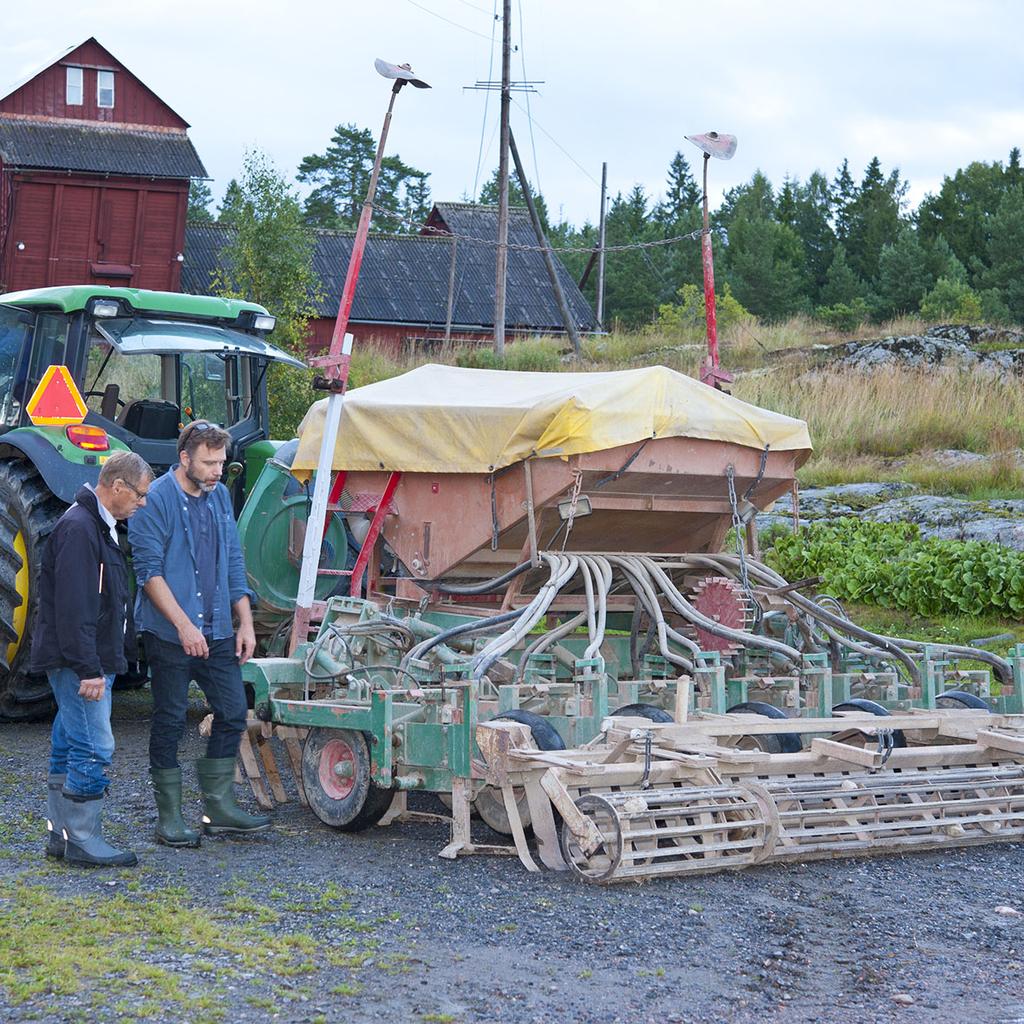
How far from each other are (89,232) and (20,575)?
2649 centimetres

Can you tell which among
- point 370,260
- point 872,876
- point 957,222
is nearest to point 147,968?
point 872,876

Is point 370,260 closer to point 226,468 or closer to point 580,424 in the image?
point 226,468

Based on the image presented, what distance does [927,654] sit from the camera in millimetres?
7840

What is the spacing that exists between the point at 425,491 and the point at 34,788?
8.59ft

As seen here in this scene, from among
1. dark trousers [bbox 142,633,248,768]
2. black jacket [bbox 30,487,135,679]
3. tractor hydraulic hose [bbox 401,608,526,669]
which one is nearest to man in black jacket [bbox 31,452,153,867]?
black jacket [bbox 30,487,135,679]

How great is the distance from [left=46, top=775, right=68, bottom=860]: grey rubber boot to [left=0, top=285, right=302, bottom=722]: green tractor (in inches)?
108

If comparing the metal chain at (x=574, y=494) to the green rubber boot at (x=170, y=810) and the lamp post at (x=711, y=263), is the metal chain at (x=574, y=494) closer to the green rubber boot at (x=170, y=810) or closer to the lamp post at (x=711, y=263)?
the lamp post at (x=711, y=263)

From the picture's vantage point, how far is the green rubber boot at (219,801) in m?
6.51

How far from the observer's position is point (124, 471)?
19.7 feet

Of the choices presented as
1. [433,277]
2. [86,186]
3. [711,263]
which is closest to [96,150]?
[86,186]

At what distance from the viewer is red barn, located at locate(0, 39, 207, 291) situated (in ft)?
109

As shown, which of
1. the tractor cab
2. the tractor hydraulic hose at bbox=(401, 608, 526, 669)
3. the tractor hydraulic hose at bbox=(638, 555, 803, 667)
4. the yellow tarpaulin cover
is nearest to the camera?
the tractor hydraulic hose at bbox=(401, 608, 526, 669)

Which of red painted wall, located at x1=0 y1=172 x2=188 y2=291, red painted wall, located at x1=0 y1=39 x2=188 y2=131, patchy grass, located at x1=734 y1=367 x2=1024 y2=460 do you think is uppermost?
red painted wall, located at x1=0 y1=39 x2=188 y2=131

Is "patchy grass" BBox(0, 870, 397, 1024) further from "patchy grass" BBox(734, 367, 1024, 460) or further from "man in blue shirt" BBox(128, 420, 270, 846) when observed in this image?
"patchy grass" BBox(734, 367, 1024, 460)
